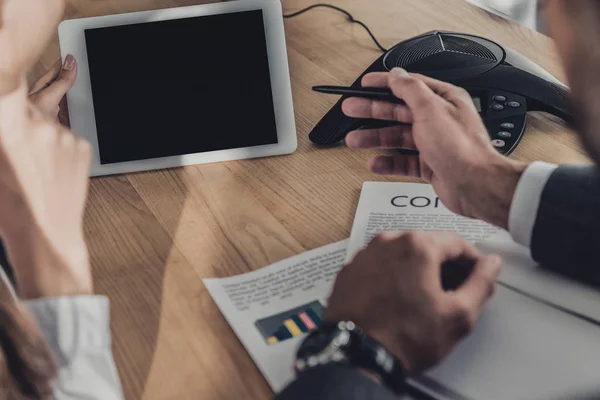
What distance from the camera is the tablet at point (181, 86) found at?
38.8 inches

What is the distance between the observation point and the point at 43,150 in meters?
0.73

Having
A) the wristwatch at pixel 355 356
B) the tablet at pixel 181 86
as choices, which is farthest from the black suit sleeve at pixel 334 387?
the tablet at pixel 181 86

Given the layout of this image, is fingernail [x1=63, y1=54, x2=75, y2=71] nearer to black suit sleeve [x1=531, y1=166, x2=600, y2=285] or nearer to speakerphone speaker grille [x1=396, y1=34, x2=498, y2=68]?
speakerphone speaker grille [x1=396, y1=34, x2=498, y2=68]

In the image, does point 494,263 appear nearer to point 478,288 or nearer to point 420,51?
point 478,288

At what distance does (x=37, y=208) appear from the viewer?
69 centimetres

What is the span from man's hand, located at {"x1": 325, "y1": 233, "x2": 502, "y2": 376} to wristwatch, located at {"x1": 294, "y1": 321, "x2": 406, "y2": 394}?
0.09 feet

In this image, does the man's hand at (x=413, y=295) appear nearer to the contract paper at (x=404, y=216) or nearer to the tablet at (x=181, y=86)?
the contract paper at (x=404, y=216)

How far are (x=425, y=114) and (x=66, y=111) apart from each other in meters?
0.51

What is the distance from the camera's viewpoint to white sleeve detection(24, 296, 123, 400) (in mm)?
642

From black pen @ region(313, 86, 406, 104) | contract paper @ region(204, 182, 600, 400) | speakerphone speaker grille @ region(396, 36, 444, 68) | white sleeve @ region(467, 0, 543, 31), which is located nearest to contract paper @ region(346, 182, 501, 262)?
contract paper @ region(204, 182, 600, 400)

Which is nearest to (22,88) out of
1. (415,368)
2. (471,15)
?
(415,368)

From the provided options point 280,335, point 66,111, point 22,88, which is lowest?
point 280,335

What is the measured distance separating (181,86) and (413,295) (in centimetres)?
49

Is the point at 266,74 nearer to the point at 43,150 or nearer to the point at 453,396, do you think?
the point at 43,150
